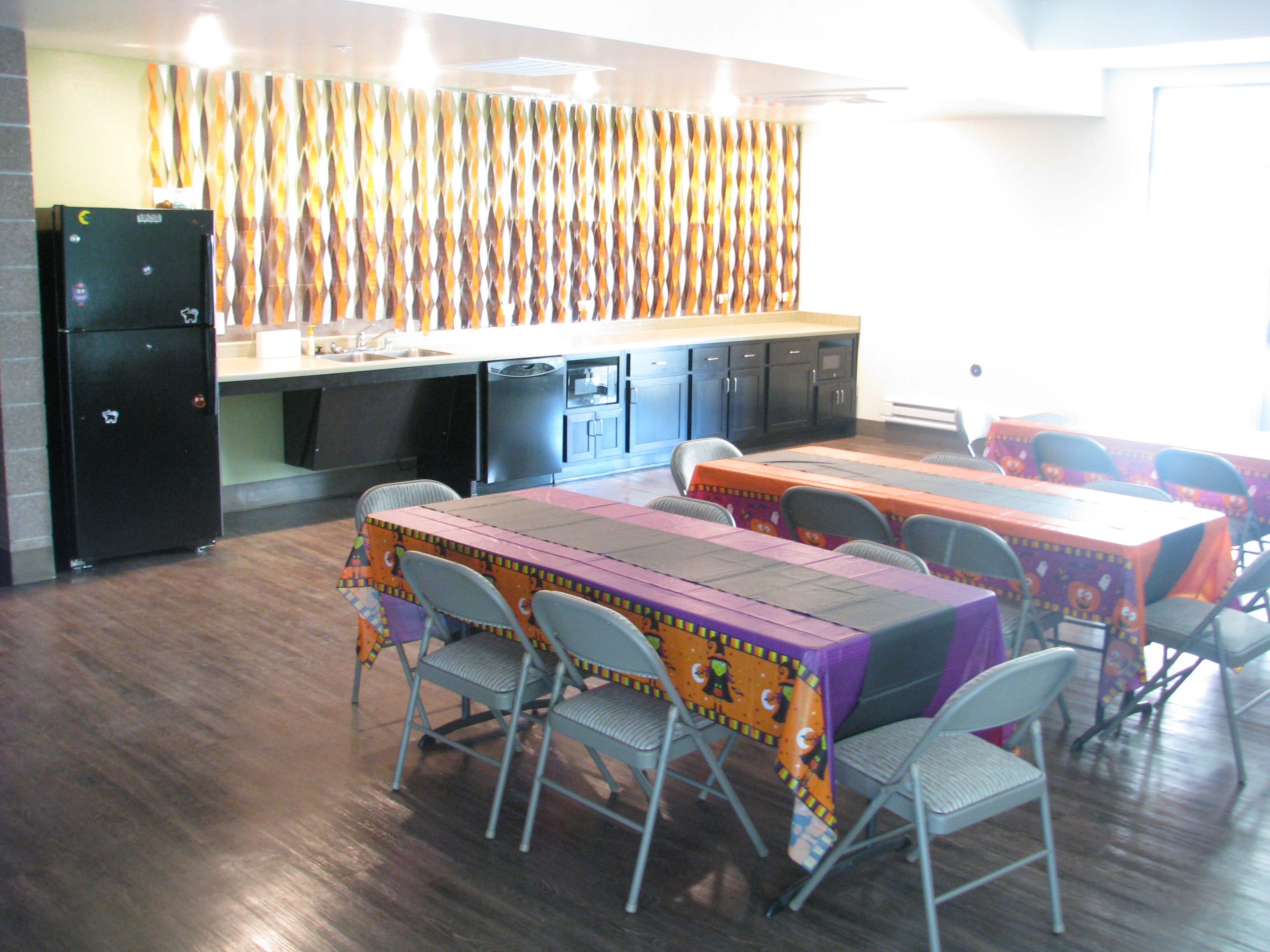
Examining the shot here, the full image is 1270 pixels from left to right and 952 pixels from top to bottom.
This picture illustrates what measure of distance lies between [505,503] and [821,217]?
21.5ft

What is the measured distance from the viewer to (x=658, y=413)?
27.7 ft

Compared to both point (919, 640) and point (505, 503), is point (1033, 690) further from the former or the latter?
point (505, 503)

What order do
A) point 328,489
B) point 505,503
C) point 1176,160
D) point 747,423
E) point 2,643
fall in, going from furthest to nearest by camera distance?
point 747,423 < point 1176,160 < point 328,489 < point 2,643 < point 505,503

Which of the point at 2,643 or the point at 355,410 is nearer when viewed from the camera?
the point at 2,643

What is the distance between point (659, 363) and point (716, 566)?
16.4 feet

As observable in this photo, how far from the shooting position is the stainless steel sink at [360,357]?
7.09m

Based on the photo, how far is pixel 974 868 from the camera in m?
3.19

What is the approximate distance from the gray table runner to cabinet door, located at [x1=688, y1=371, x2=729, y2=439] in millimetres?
4453

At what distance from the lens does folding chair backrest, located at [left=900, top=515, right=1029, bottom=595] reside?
3881mm

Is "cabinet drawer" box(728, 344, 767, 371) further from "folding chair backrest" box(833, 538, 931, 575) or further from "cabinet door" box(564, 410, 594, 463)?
"folding chair backrest" box(833, 538, 931, 575)

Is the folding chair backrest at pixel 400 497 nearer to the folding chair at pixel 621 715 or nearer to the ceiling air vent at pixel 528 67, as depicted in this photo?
the folding chair at pixel 621 715

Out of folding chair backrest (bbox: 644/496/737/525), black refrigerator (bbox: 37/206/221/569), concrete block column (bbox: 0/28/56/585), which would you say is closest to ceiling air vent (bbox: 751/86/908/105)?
folding chair backrest (bbox: 644/496/737/525)

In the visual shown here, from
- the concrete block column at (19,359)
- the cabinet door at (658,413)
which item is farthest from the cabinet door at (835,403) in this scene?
the concrete block column at (19,359)

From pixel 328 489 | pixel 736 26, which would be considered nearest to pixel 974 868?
pixel 736 26
